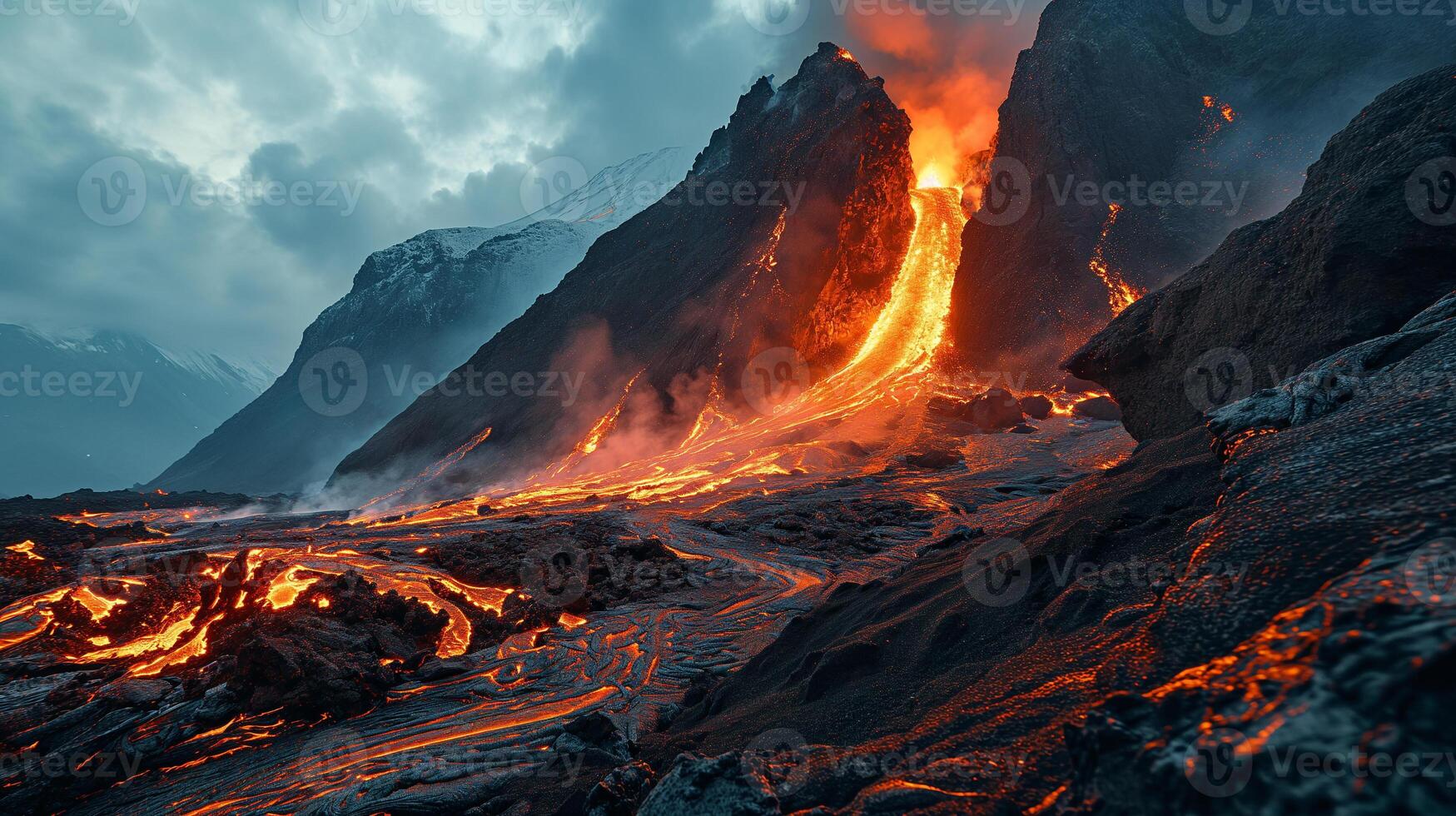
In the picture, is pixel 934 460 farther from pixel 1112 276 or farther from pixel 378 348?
pixel 378 348

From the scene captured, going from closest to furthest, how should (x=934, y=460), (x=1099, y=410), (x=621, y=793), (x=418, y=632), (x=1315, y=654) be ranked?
(x=1315, y=654)
(x=621, y=793)
(x=418, y=632)
(x=934, y=460)
(x=1099, y=410)

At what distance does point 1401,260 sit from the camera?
22.3ft

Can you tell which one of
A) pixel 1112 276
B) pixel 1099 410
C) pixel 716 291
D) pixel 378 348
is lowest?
pixel 1099 410

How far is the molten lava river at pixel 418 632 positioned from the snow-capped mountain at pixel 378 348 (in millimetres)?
97426

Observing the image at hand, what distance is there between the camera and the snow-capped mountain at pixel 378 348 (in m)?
105

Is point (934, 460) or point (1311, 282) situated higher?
point (1311, 282)

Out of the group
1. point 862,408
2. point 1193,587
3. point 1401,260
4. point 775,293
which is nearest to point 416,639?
point 1193,587

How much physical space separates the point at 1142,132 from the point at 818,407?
32.9 m

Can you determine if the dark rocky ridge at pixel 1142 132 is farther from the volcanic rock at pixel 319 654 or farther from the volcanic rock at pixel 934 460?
the volcanic rock at pixel 319 654

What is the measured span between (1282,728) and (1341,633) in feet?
1.22

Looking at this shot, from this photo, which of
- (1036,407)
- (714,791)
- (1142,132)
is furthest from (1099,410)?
(714,791)

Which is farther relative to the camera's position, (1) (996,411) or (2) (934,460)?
(1) (996,411)

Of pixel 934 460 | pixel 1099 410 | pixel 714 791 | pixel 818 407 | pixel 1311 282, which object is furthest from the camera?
pixel 818 407

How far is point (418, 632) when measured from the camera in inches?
368
